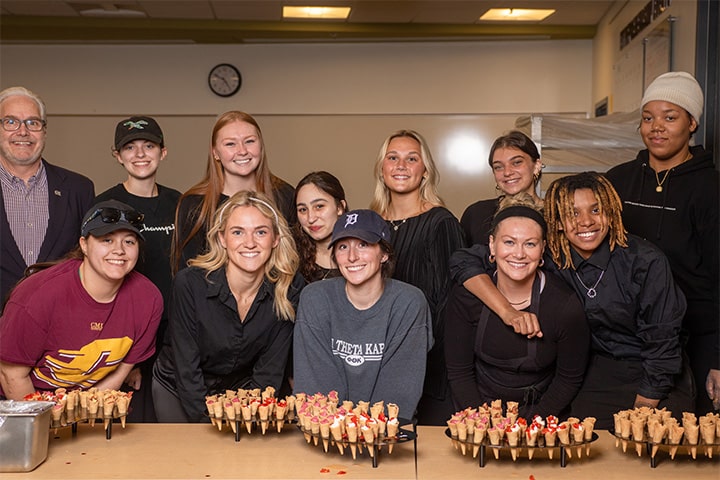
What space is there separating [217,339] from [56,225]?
40.5 inches

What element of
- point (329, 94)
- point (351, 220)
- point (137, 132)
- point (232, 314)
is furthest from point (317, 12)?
point (232, 314)

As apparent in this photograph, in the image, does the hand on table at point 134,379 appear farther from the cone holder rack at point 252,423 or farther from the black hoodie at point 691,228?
the black hoodie at point 691,228

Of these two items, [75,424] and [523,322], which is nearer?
[75,424]

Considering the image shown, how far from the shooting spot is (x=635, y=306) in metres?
2.78

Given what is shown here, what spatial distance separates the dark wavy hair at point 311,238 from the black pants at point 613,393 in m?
1.21

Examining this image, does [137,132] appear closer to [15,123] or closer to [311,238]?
[15,123]

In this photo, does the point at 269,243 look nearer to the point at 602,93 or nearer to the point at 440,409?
the point at 440,409

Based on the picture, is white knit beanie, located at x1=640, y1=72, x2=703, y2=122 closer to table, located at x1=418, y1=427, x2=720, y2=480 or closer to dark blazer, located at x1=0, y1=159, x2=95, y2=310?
table, located at x1=418, y1=427, x2=720, y2=480

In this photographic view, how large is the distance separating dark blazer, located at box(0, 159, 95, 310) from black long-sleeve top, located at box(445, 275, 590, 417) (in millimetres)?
1755

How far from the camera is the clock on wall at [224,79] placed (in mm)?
7859

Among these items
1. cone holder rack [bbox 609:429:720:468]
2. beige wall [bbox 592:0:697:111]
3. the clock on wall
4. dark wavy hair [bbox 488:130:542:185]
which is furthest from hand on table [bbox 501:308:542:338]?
the clock on wall

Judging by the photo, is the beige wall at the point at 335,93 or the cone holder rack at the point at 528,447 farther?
the beige wall at the point at 335,93

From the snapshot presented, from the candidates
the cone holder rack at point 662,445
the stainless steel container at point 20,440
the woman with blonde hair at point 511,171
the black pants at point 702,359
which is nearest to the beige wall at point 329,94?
the woman with blonde hair at point 511,171

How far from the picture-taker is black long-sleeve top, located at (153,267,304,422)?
2.89 m
